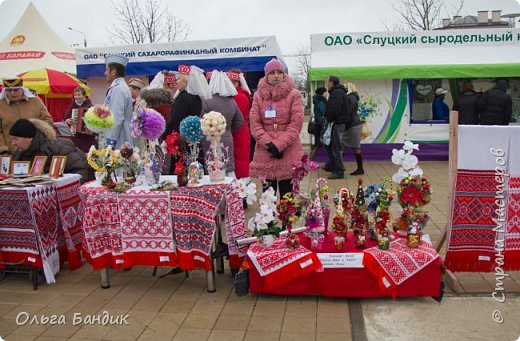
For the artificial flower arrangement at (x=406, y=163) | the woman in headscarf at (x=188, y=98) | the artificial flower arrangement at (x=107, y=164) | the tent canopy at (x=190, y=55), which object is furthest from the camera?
the tent canopy at (x=190, y=55)

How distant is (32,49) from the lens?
14258mm

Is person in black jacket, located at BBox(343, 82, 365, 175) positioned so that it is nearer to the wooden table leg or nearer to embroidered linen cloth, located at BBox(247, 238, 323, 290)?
embroidered linen cloth, located at BBox(247, 238, 323, 290)

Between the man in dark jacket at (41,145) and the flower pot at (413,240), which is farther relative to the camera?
the man in dark jacket at (41,145)

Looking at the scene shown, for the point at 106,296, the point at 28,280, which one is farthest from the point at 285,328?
the point at 28,280

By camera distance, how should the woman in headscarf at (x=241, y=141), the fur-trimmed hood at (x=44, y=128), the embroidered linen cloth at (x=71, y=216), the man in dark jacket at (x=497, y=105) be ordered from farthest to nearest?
the man in dark jacket at (x=497, y=105) < the woman in headscarf at (x=241, y=141) < the fur-trimmed hood at (x=44, y=128) < the embroidered linen cloth at (x=71, y=216)

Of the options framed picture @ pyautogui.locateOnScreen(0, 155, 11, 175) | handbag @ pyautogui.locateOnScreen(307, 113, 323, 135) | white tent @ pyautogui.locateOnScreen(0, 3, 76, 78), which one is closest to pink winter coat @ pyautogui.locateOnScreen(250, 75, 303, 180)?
framed picture @ pyautogui.locateOnScreen(0, 155, 11, 175)

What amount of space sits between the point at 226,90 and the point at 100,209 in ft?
6.36

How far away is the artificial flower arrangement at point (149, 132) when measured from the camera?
154 inches

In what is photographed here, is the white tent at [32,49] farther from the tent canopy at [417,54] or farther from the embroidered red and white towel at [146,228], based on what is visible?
the embroidered red and white towel at [146,228]

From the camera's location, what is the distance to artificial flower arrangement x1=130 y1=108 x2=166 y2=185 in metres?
3.90

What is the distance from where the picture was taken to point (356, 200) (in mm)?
3898

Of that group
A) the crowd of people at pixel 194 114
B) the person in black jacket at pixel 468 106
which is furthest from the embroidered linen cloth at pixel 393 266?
the person in black jacket at pixel 468 106

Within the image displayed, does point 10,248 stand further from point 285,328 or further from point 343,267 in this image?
point 343,267

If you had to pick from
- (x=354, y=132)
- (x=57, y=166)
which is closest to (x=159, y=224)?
(x=57, y=166)
